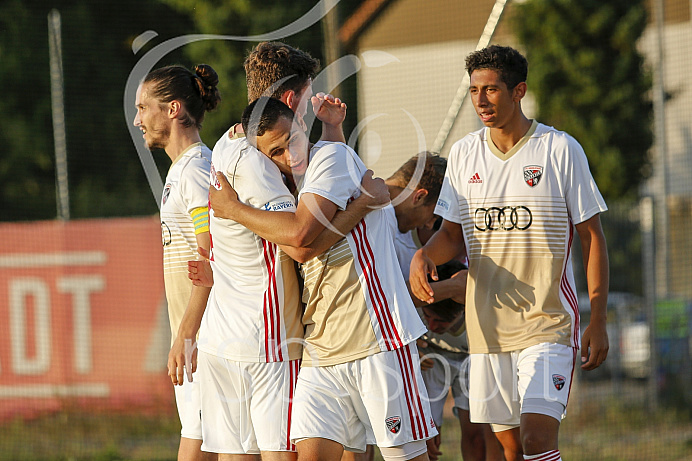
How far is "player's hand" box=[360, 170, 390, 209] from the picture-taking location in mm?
3719

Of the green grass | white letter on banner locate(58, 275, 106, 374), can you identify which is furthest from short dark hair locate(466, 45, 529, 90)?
white letter on banner locate(58, 275, 106, 374)

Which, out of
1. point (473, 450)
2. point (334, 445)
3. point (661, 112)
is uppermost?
point (661, 112)

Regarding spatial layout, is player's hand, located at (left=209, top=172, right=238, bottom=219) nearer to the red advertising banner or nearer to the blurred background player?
the blurred background player

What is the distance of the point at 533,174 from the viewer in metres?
4.32

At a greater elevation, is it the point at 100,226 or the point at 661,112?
the point at 661,112

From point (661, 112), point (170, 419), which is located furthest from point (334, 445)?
point (661, 112)

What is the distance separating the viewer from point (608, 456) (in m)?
8.02

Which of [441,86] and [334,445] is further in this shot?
[441,86]

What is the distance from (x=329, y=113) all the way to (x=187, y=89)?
960 mm

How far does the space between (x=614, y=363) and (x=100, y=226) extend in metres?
5.96

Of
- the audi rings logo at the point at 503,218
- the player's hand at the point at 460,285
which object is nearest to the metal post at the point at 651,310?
the player's hand at the point at 460,285

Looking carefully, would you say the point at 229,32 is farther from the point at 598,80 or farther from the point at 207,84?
the point at 207,84

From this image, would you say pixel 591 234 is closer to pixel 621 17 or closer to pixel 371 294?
pixel 371 294

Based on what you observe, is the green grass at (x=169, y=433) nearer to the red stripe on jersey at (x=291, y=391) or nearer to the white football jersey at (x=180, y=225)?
the white football jersey at (x=180, y=225)
